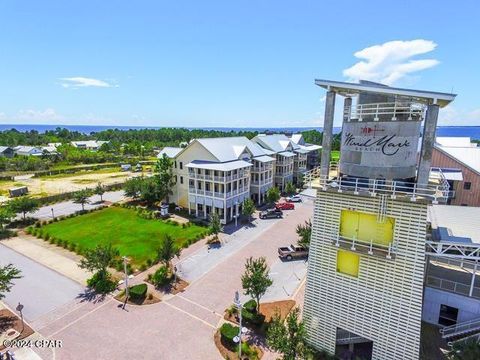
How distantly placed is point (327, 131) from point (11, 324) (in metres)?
26.6

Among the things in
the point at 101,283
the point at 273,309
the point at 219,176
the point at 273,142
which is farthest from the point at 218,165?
the point at 273,309

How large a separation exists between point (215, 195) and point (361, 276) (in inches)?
1118

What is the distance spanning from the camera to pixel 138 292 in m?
23.9

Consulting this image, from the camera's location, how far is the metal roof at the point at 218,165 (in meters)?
41.3

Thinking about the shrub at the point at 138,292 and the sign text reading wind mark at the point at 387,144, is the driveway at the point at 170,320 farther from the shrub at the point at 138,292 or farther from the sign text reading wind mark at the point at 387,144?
the sign text reading wind mark at the point at 387,144

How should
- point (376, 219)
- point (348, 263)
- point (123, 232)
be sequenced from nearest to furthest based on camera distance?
point (376, 219)
point (348, 263)
point (123, 232)

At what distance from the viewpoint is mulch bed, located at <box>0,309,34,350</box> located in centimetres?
2022

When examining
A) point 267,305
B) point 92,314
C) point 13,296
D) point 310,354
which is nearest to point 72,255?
point 13,296

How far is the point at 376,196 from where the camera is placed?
15.7 m

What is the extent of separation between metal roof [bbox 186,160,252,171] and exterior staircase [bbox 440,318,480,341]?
29240 millimetres

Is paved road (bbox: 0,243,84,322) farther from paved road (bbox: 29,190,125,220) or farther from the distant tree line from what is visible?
the distant tree line

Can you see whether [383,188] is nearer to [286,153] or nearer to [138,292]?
[138,292]

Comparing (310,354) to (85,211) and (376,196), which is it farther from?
(85,211)

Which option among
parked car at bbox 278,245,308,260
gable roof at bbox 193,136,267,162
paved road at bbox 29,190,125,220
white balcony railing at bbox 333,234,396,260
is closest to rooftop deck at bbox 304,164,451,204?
white balcony railing at bbox 333,234,396,260
